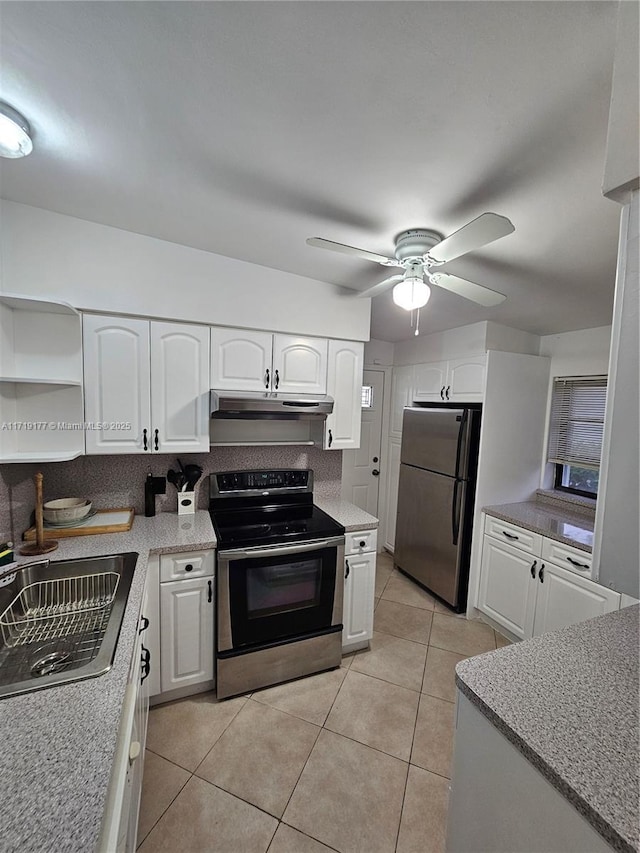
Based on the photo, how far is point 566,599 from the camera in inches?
86.0

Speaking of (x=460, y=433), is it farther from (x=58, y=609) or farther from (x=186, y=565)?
(x=58, y=609)

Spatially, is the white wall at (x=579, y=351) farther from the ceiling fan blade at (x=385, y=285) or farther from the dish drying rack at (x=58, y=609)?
the dish drying rack at (x=58, y=609)

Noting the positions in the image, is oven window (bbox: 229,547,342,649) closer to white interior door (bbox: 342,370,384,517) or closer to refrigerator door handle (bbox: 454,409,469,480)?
refrigerator door handle (bbox: 454,409,469,480)

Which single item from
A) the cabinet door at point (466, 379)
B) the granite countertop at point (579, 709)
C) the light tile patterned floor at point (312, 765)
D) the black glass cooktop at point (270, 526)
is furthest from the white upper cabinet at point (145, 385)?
the cabinet door at point (466, 379)

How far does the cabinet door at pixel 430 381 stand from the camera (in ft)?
10.3

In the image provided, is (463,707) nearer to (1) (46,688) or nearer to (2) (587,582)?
(1) (46,688)

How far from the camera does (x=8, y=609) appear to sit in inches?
50.4

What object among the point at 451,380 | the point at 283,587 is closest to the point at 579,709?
the point at 283,587

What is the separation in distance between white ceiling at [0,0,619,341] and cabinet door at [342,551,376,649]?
1850mm

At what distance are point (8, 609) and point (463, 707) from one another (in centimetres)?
157

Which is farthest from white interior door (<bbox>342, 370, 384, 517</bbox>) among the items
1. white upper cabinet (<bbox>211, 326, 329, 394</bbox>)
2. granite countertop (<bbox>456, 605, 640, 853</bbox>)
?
granite countertop (<bbox>456, 605, 640, 853</bbox>)

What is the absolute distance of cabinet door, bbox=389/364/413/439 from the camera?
3586 millimetres

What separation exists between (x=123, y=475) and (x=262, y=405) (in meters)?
1.01

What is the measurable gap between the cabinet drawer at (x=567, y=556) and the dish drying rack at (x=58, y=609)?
2.50 m
